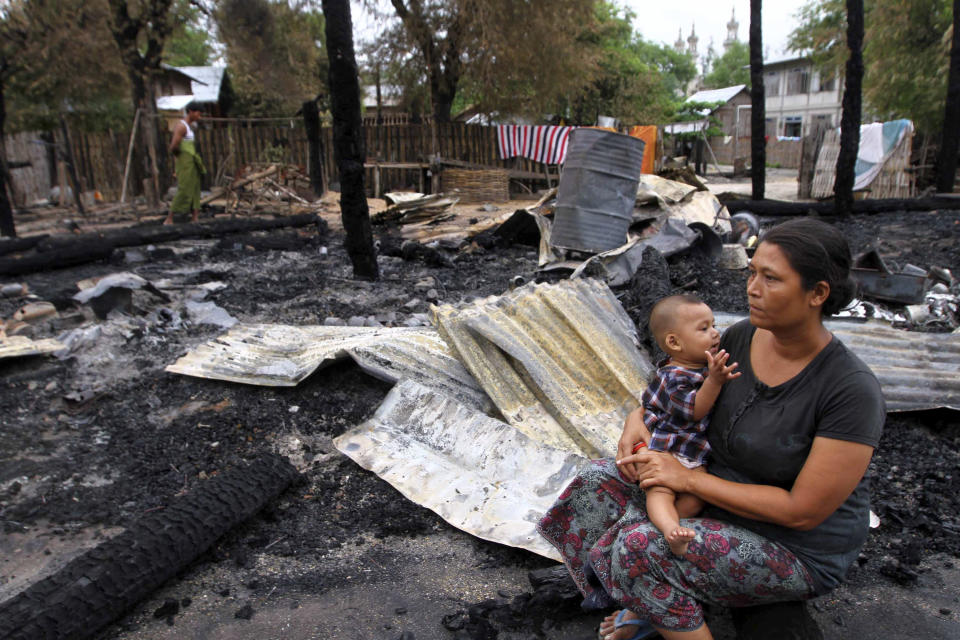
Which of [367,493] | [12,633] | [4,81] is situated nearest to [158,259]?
[4,81]

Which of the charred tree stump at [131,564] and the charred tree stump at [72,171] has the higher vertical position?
the charred tree stump at [72,171]

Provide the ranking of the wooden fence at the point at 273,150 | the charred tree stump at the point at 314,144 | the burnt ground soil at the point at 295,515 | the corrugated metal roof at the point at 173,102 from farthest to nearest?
the corrugated metal roof at the point at 173,102 → the wooden fence at the point at 273,150 → the charred tree stump at the point at 314,144 → the burnt ground soil at the point at 295,515

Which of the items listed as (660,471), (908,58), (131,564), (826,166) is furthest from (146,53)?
(908,58)

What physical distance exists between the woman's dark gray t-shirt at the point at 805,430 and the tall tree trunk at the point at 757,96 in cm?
1271

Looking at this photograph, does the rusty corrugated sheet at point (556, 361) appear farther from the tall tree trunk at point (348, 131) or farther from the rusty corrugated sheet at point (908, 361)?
the tall tree trunk at point (348, 131)

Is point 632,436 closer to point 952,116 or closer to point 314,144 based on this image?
point 952,116

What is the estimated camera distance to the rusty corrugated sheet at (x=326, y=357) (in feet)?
12.4

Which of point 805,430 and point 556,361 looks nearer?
point 805,430

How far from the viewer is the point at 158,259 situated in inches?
Answer: 354

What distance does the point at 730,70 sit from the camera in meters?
89.8

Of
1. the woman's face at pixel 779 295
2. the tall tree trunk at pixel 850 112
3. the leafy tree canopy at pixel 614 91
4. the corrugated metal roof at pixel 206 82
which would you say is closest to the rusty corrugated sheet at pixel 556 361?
the woman's face at pixel 779 295

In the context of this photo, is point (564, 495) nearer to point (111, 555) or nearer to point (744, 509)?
point (744, 509)

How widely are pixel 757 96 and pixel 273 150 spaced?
12.7 m

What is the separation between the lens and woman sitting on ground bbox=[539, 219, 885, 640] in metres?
1.61
